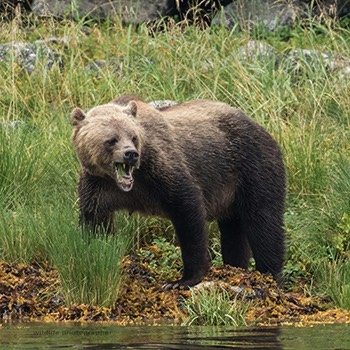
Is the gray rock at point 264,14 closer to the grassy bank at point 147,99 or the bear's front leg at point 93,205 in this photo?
the grassy bank at point 147,99

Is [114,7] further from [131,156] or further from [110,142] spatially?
[131,156]

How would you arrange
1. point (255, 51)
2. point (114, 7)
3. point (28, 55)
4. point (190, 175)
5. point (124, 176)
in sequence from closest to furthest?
1. point (124, 176)
2. point (190, 175)
3. point (255, 51)
4. point (28, 55)
5. point (114, 7)

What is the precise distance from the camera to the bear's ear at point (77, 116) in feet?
28.9

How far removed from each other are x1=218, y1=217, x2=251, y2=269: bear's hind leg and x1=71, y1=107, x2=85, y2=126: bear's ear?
1711 millimetres

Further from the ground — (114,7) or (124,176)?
(124,176)

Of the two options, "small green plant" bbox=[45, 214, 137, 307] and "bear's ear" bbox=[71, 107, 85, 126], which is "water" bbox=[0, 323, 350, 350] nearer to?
"small green plant" bbox=[45, 214, 137, 307]

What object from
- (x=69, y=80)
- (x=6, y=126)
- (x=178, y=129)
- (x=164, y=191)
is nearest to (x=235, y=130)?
(x=178, y=129)

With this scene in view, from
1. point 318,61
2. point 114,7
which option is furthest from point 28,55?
point 318,61

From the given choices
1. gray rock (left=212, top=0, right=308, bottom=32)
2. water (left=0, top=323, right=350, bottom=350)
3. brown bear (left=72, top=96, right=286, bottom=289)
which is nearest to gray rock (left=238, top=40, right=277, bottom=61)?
gray rock (left=212, top=0, right=308, bottom=32)

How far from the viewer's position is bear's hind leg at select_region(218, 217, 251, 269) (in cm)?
978

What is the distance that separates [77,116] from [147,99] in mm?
4066

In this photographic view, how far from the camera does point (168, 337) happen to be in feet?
22.4

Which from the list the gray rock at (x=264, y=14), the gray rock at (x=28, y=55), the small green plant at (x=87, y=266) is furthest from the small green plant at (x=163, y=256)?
the gray rock at (x=264, y=14)

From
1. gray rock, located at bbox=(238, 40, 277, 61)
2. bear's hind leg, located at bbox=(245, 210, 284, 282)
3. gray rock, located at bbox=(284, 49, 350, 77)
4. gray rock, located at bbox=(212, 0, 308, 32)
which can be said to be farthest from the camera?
gray rock, located at bbox=(212, 0, 308, 32)
